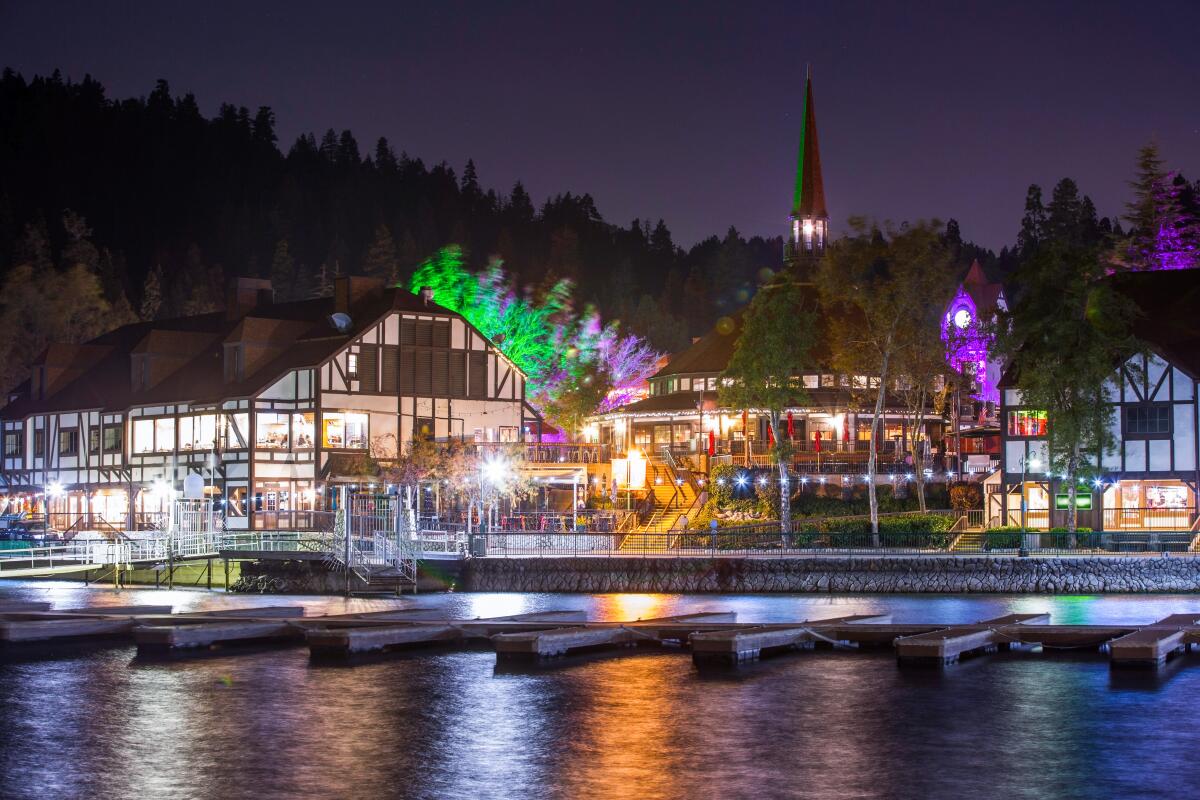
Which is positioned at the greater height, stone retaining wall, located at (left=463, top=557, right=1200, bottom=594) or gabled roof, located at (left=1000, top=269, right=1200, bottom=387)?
gabled roof, located at (left=1000, top=269, right=1200, bottom=387)

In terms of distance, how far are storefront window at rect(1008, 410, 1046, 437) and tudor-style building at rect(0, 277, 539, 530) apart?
2388 centimetres

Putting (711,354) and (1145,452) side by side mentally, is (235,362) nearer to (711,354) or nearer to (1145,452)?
(711,354)

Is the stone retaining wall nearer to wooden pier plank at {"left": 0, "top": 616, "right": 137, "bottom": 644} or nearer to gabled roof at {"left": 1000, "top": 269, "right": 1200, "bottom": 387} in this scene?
gabled roof at {"left": 1000, "top": 269, "right": 1200, "bottom": 387}

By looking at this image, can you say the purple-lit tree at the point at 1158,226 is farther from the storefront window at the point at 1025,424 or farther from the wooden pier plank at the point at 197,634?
the wooden pier plank at the point at 197,634

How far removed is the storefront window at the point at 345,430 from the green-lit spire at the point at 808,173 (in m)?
41.9

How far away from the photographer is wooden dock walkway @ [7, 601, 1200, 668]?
30938mm

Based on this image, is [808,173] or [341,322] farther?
[808,173]

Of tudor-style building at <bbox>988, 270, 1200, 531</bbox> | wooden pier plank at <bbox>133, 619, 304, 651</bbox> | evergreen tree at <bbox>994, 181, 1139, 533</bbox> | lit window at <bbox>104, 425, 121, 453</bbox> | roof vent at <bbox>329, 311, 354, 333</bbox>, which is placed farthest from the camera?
lit window at <bbox>104, 425, 121, 453</bbox>

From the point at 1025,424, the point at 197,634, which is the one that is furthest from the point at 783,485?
the point at 197,634

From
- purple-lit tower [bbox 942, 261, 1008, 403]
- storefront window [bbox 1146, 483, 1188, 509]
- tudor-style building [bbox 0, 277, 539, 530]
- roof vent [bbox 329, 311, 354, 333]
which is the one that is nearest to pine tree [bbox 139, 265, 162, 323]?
tudor-style building [bbox 0, 277, 539, 530]

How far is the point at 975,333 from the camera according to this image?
77375 mm

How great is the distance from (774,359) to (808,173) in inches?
1624

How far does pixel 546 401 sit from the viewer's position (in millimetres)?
93438

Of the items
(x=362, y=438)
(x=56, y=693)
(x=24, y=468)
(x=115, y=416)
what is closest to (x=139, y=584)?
(x=362, y=438)
